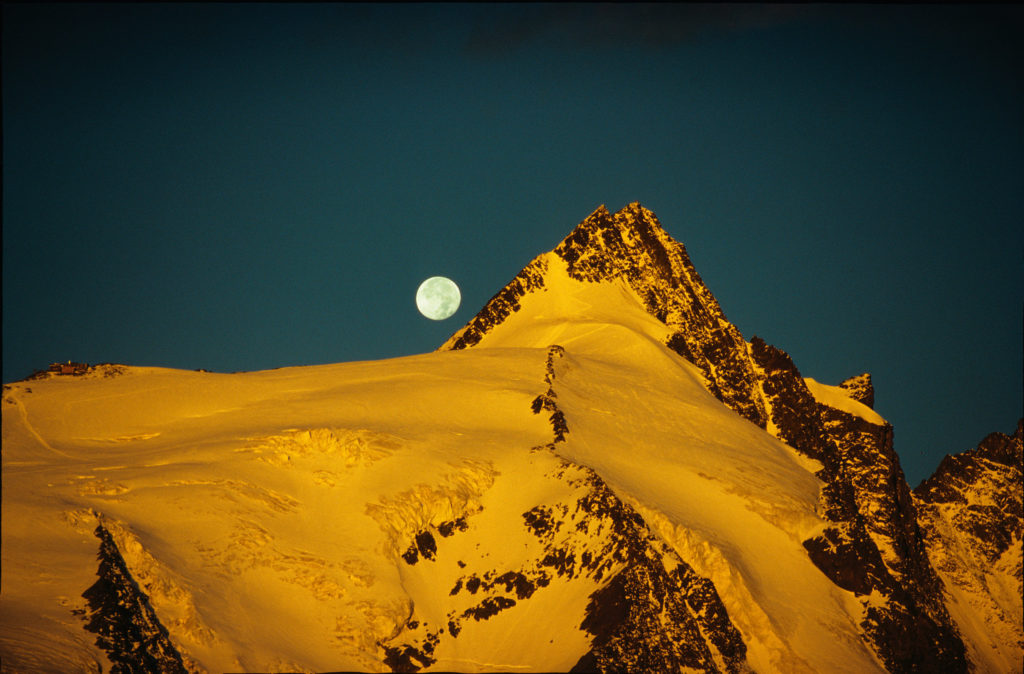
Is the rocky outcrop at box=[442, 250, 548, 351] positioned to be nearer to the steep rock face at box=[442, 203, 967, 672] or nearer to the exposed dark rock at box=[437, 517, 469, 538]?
the steep rock face at box=[442, 203, 967, 672]

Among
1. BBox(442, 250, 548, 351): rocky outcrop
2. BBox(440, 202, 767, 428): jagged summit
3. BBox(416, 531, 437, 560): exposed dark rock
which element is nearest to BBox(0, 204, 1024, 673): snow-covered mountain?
BBox(416, 531, 437, 560): exposed dark rock

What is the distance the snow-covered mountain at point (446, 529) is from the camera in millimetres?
102250

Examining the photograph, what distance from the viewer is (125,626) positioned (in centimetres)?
9481

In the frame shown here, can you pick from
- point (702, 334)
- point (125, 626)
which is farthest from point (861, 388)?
point (125, 626)

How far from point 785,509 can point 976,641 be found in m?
50.9

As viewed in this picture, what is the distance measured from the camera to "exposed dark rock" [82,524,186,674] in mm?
92512

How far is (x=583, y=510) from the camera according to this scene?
11819 cm

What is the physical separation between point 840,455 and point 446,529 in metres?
67.8

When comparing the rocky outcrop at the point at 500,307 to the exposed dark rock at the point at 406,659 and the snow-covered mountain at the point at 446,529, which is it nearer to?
the snow-covered mountain at the point at 446,529

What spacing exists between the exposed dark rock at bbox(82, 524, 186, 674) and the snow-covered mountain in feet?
0.70

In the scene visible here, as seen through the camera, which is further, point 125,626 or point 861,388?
point 861,388

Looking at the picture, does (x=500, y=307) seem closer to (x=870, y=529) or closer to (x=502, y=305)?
(x=502, y=305)

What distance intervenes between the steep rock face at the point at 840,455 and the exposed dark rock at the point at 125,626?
51658 millimetres

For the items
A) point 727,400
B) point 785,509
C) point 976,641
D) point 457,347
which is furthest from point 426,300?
point 976,641
